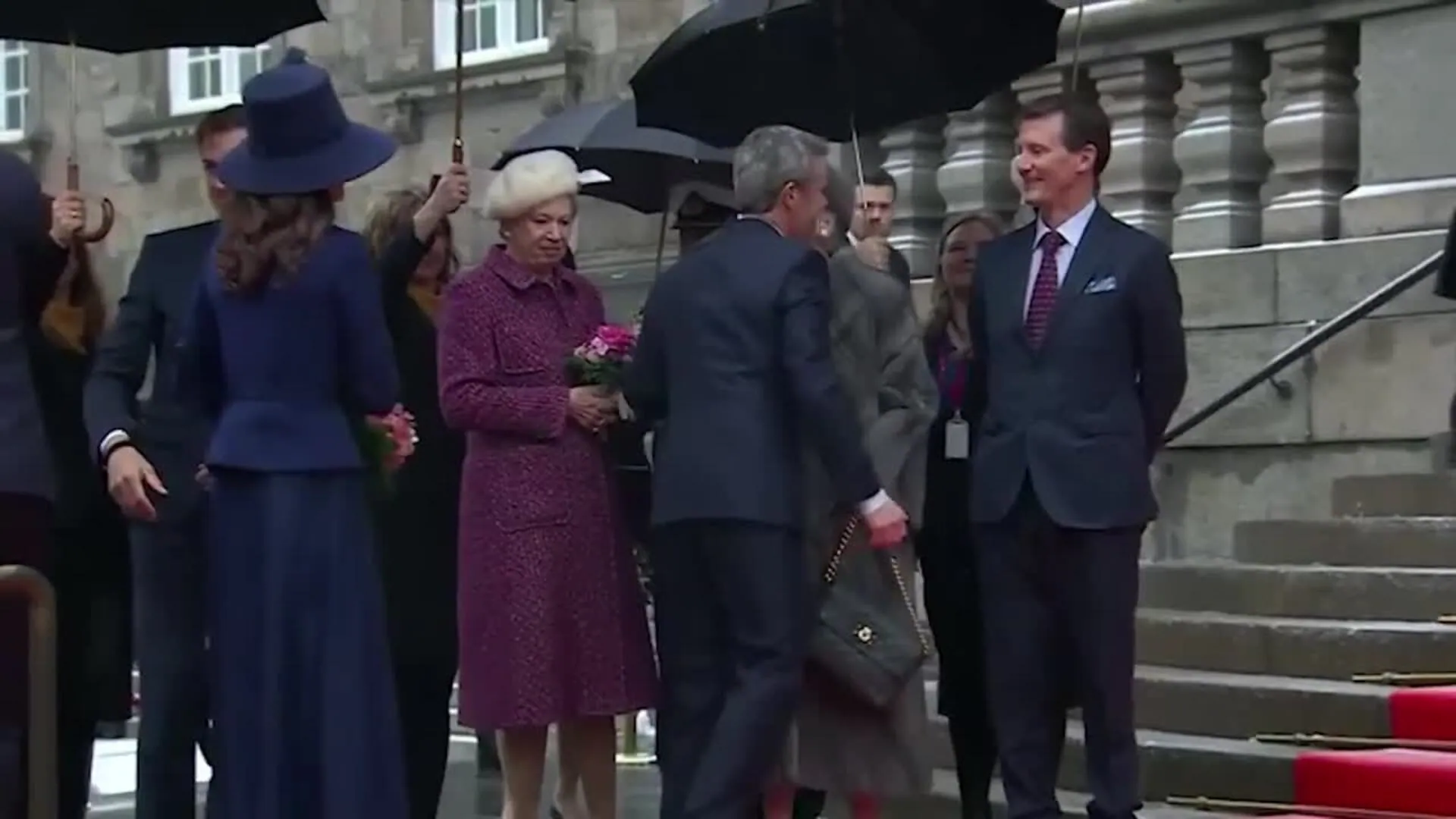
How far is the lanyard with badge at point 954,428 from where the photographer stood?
793cm

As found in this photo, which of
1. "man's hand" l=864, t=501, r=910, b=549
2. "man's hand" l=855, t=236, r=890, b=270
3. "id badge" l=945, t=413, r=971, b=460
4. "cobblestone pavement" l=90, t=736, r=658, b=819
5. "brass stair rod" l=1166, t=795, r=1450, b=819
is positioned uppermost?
"man's hand" l=855, t=236, r=890, b=270

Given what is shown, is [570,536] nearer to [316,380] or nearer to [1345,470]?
[316,380]

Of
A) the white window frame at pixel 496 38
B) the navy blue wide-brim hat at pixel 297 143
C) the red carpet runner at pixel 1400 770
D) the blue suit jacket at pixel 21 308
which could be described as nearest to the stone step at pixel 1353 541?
the red carpet runner at pixel 1400 770

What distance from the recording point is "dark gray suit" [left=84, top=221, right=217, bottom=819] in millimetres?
7250

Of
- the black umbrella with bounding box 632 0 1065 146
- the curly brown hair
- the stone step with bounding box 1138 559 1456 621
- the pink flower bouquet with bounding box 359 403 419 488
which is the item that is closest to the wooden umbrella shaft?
the curly brown hair

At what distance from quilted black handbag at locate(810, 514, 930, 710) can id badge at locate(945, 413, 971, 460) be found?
505mm

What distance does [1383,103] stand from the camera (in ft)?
34.9

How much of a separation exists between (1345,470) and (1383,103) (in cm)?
136

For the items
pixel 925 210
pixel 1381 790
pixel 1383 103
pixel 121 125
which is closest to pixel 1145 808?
pixel 1381 790

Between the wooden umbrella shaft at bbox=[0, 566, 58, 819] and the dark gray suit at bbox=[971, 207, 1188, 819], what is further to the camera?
the dark gray suit at bbox=[971, 207, 1188, 819]

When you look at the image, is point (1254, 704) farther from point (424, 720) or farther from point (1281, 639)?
point (424, 720)

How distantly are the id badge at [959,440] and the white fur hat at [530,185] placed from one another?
1.23m

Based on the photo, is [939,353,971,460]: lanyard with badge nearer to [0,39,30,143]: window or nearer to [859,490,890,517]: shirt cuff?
[859,490,890,517]: shirt cuff

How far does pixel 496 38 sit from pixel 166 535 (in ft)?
33.7
